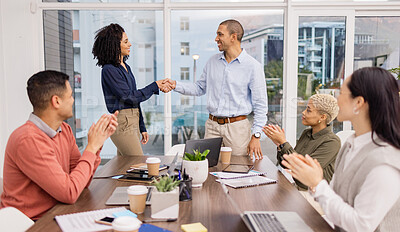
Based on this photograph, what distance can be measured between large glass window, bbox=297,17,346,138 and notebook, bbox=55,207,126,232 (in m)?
3.57

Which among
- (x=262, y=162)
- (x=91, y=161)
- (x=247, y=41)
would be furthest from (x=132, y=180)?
(x=247, y=41)

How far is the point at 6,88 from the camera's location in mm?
4547

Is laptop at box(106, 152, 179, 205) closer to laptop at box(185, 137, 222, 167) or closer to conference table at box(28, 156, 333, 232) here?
conference table at box(28, 156, 333, 232)

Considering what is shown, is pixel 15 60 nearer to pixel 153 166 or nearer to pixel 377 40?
pixel 153 166

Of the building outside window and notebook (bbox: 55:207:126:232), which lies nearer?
notebook (bbox: 55:207:126:232)

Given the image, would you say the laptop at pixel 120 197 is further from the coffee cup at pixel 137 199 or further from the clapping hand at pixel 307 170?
the clapping hand at pixel 307 170

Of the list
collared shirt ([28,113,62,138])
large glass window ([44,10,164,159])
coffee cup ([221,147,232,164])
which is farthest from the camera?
large glass window ([44,10,164,159])

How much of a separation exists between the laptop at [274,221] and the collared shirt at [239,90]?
5.42ft

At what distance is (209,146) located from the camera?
227cm

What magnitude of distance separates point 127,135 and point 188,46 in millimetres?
2027

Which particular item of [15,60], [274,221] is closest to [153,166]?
[274,221]

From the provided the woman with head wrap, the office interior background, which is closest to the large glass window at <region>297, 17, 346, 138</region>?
the office interior background

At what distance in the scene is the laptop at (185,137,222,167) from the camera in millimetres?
2160

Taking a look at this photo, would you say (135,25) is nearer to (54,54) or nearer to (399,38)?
(54,54)
